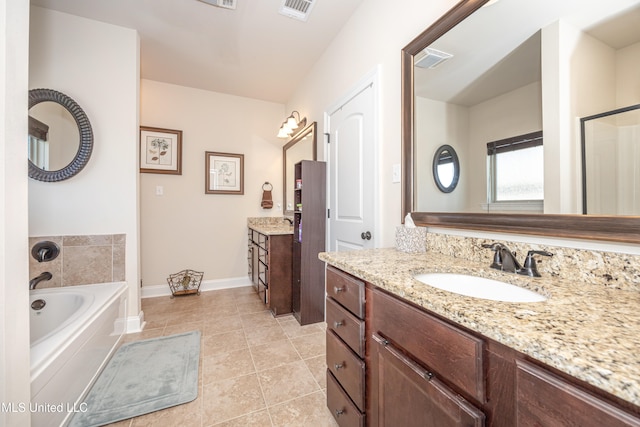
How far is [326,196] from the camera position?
95.0 inches

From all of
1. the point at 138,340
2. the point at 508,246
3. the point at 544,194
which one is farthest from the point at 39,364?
the point at 544,194

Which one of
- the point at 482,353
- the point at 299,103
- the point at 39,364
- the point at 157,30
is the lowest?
the point at 39,364

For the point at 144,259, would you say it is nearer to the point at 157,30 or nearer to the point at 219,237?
the point at 219,237

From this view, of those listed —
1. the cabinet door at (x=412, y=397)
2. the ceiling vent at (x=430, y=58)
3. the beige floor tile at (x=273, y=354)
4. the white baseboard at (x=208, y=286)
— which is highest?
the ceiling vent at (x=430, y=58)

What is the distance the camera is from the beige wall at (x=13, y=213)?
820 millimetres

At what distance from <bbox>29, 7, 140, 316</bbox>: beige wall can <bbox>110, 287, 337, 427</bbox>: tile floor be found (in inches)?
24.2

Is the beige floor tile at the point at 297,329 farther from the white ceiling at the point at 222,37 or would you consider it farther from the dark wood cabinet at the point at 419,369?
the white ceiling at the point at 222,37

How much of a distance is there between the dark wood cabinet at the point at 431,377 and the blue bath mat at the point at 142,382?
38.4 inches

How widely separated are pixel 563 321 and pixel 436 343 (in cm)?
27

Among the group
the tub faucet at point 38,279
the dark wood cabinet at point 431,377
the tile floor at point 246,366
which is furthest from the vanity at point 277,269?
the tub faucet at point 38,279

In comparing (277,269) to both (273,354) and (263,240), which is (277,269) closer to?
(263,240)

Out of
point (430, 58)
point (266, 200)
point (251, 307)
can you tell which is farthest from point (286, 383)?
point (266, 200)

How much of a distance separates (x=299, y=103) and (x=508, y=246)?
111 inches

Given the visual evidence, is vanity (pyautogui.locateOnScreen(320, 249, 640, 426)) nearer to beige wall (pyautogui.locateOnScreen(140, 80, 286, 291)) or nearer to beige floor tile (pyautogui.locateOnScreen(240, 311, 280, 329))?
beige floor tile (pyautogui.locateOnScreen(240, 311, 280, 329))
